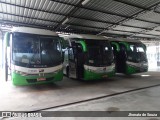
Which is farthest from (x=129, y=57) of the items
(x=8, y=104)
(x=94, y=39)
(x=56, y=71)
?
(x=8, y=104)

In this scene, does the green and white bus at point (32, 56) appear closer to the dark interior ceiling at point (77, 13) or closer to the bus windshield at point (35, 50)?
the bus windshield at point (35, 50)

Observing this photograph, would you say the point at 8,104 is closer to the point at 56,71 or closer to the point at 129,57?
the point at 56,71

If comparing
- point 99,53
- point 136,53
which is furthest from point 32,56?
point 136,53

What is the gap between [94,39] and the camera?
333 inches

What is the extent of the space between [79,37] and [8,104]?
197 inches

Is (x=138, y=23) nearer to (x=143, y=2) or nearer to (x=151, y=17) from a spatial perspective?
(x=151, y=17)

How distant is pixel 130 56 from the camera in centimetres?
1009

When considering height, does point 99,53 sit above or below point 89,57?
above

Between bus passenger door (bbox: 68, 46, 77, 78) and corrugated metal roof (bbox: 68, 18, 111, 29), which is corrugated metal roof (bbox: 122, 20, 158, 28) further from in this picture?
bus passenger door (bbox: 68, 46, 77, 78)

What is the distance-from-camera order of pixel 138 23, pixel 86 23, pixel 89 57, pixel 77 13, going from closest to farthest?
pixel 89 57 → pixel 77 13 → pixel 86 23 → pixel 138 23

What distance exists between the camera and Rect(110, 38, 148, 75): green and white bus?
10023 millimetres

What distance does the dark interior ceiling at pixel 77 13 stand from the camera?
7.79 m

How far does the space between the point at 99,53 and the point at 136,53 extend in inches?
137

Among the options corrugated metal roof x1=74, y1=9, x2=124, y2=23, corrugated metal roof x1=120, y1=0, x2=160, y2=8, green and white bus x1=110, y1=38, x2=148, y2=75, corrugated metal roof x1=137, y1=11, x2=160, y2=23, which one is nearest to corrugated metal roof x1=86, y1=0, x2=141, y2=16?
corrugated metal roof x1=120, y1=0, x2=160, y2=8
